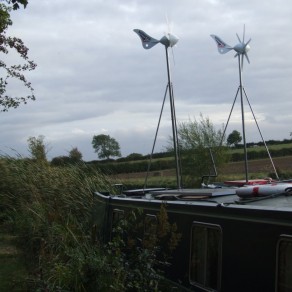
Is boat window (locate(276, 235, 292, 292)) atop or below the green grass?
atop

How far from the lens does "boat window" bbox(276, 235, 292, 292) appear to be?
12.3 feet

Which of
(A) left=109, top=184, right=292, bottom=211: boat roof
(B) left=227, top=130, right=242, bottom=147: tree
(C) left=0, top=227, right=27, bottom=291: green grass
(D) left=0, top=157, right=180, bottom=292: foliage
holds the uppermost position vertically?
(B) left=227, top=130, right=242, bottom=147: tree

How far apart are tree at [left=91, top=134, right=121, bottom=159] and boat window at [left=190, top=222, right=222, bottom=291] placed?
26.5m

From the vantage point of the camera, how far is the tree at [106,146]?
33.0 metres

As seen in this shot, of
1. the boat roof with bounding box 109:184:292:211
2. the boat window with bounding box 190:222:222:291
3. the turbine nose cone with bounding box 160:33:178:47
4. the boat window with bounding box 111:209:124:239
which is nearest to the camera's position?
the boat roof with bounding box 109:184:292:211

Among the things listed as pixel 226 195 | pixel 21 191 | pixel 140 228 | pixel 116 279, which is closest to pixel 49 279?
pixel 116 279

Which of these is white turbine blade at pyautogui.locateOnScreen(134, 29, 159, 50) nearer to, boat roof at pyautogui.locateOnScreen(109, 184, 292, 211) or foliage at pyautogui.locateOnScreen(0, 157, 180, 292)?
foliage at pyautogui.locateOnScreen(0, 157, 180, 292)

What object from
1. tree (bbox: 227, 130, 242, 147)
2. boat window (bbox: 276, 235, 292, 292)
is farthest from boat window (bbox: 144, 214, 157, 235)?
tree (bbox: 227, 130, 242, 147)

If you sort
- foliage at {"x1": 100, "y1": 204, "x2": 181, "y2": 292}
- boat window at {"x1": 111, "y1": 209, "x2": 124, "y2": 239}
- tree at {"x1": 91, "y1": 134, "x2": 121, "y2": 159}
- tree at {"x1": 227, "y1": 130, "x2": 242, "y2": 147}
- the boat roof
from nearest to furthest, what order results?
the boat roof
foliage at {"x1": 100, "y1": 204, "x2": 181, "y2": 292}
boat window at {"x1": 111, "y1": 209, "x2": 124, "y2": 239}
tree at {"x1": 227, "y1": 130, "x2": 242, "y2": 147}
tree at {"x1": 91, "y1": 134, "x2": 121, "y2": 159}

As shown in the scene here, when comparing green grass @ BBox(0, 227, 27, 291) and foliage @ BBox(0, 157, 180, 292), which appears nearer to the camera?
foliage @ BBox(0, 157, 180, 292)

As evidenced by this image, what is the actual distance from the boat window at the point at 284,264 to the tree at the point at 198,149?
20492 mm

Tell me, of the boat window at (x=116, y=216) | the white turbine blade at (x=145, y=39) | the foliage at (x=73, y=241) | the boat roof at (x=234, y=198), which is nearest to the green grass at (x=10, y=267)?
the foliage at (x=73, y=241)

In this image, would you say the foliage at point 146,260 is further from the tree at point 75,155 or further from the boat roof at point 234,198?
the tree at point 75,155

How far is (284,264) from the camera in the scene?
3.81m
